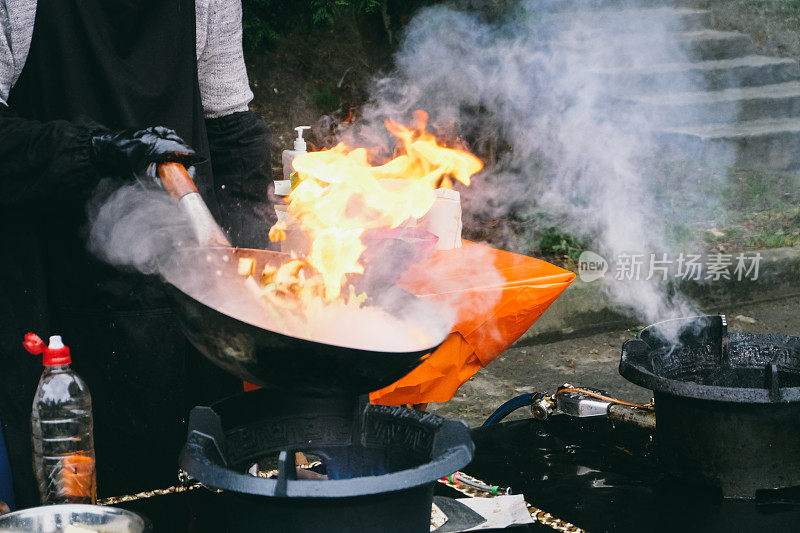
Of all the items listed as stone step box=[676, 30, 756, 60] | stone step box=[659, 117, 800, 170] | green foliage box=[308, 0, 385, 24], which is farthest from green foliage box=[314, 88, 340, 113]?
stone step box=[676, 30, 756, 60]

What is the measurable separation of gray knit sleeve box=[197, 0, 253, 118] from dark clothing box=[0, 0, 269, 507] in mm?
110

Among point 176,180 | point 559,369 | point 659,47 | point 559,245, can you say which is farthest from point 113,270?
point 659,47

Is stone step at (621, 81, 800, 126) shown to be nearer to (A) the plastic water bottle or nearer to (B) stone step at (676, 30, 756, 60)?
(B) stone step at (676, 30, 756, 60)

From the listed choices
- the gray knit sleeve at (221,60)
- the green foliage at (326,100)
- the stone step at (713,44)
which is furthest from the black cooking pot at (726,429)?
the stone step at (713,44)

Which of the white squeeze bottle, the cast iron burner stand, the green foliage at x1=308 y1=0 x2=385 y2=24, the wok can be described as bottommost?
the cast iron burner stand

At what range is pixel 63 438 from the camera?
2143mm

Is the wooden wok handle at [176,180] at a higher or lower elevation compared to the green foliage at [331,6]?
lower

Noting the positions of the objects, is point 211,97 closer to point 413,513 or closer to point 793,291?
point 413,513

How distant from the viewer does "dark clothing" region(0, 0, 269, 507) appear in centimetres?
213

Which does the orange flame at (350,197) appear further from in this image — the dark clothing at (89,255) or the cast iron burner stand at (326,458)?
the dark clothing at (89,255)

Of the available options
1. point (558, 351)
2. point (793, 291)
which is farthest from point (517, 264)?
point (793, 291)

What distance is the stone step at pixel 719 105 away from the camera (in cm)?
773

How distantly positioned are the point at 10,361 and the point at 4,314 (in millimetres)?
131

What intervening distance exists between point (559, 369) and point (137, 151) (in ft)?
14.0
